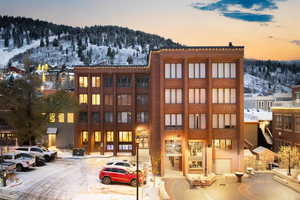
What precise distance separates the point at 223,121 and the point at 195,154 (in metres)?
5.49

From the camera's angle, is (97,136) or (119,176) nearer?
(119,176)

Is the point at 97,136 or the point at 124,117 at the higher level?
the point at 124,117

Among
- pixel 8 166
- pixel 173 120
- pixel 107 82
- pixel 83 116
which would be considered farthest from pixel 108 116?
pixel 8 166

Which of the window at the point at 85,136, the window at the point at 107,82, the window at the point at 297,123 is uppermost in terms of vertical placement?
the window at the point at 107,82

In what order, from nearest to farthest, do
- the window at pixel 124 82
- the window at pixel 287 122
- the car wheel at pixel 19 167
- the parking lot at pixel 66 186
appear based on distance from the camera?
the parking lot at pixel 66 186, the car wheel at pixel 19 167, the window at pixel 287 122, the window at pixel 124 82

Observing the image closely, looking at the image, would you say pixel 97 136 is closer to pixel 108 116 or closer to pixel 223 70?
pixel 108 116

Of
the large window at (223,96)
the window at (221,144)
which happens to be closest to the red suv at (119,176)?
the window at (221,144)

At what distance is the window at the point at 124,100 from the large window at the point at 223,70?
1980 centimetres

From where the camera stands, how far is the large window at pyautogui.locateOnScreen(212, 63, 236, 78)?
36062mm

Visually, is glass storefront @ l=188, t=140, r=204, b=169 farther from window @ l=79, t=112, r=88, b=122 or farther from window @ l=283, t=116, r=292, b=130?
window @ l=79, t=112, r=88, b=122

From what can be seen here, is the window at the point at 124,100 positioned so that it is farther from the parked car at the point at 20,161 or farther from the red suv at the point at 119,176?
the red suv at the point at 119,176

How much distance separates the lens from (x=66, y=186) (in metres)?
27.3

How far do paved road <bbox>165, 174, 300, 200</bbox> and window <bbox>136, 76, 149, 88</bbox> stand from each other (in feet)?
74.5

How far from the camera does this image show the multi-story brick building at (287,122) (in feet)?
135
